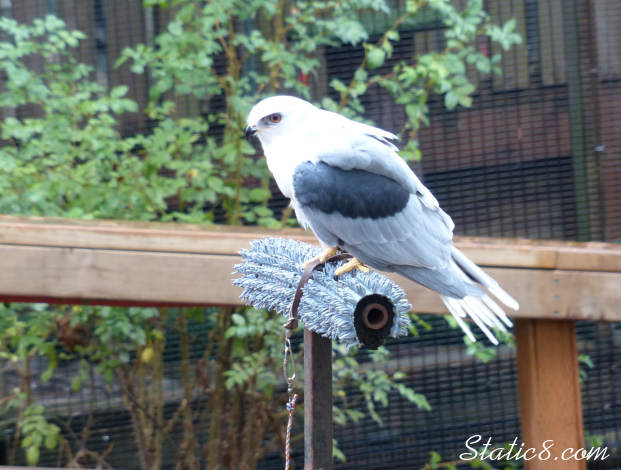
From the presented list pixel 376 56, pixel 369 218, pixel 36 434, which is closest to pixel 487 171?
pixel 376 56

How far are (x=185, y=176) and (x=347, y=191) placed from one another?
1.04 meters

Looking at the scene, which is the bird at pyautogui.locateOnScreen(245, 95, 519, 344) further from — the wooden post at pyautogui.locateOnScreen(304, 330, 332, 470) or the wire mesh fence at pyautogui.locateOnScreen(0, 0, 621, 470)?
the wire mesh fence at pyautogui.locateOnScreen(0, 0, 621, 470)

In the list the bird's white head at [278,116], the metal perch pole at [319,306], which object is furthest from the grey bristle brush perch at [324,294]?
the bird's white head at [278,116]

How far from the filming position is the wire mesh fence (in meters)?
2.77

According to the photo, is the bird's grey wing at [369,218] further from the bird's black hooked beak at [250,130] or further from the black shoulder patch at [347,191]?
the bird's black hooked beak at [250,130]

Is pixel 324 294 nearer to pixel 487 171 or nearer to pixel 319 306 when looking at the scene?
pixel 319 306

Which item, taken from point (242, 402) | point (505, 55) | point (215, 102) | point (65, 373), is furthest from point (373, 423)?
point (505, 55)

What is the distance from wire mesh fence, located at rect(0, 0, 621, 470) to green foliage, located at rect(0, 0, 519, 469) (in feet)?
0.42

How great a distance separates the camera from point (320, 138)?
5.77 ft

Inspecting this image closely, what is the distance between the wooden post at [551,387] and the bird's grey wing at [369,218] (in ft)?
1.23

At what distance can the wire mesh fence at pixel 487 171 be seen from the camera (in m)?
2.77

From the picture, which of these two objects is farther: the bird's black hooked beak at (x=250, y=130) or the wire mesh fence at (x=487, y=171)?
the wire mesh fence at (x=487, y=171)

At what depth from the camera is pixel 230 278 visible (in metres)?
1.79

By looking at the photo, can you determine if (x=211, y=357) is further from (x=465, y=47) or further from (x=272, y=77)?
(x=465, y=47)
